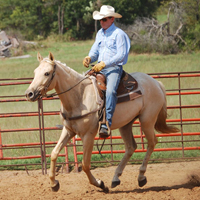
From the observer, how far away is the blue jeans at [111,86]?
5.38m

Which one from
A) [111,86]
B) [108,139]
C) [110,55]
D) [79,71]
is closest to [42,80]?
[111,86]

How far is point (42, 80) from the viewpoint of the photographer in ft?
15.8

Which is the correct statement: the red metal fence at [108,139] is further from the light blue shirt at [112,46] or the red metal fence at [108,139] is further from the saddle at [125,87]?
the light blue shirt at [112,46]

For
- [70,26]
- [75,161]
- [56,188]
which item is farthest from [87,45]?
[56,188]

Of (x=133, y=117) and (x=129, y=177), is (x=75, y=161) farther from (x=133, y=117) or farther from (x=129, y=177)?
(x=133, y=117)

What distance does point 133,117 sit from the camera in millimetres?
5988

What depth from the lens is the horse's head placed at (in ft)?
15.4

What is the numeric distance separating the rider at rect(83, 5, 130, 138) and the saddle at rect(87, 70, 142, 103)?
104 millimetres

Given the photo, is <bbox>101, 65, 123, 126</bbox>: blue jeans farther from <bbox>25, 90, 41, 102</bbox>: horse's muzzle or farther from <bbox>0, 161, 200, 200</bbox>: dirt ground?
<bbox>0, 161, 200, 200</bbox>: dirt ground

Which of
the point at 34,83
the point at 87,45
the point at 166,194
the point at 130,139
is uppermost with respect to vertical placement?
the point at 34,83

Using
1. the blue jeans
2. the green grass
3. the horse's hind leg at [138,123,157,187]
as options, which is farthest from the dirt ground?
the blue jeans

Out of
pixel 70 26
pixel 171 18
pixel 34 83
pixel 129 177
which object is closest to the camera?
pixel 34 83

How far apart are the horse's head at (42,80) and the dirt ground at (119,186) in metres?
1.76

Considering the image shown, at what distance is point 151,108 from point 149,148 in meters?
0.69
